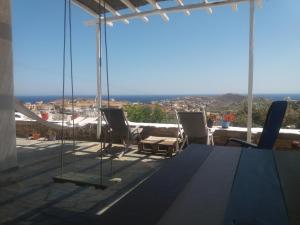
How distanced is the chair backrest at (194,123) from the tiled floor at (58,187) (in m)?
Answer: 0.70

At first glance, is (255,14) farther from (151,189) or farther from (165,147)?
(151,189)

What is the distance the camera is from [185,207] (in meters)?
1.08

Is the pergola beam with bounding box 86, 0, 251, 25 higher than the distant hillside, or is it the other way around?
the pergola beam with bounding box 86, 0, 251, 25

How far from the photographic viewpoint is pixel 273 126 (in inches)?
128

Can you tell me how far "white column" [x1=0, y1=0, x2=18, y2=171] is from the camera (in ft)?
13.8

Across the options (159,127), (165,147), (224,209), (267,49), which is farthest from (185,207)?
(267,49)

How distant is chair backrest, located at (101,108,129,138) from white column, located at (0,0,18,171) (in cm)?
177

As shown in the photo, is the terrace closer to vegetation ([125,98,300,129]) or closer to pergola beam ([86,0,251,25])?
pergola beam ([86,0,251,25])

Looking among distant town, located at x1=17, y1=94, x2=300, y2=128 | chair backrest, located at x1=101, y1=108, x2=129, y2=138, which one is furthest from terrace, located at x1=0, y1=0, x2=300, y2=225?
distant town, located at x1=17, y1=94, x2=300, y2=128

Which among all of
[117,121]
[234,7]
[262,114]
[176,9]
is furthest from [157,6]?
[262,114]

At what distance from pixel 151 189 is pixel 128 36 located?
24.6 m

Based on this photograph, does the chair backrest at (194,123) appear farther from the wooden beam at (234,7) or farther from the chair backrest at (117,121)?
the wooden beam at (234,7)

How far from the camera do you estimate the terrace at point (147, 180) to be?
3.44ft

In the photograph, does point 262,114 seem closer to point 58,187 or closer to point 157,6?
point 157,6
